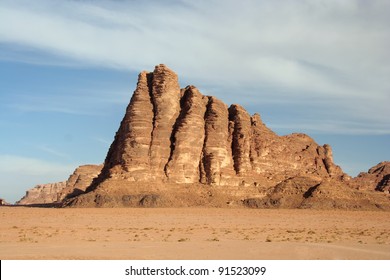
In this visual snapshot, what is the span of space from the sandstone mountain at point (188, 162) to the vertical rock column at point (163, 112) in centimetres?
17

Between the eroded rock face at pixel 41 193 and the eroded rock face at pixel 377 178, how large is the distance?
351 feet

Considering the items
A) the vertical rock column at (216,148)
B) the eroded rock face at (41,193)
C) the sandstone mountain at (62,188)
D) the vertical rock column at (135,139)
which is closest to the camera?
the vertical rock column at (135,139)

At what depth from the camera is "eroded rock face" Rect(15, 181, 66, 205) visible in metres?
→ 180

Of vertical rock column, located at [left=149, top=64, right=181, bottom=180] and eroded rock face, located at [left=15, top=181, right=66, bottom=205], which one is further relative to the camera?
eroded rock face, located at [left=15, top=181, right=66, bottom=205]

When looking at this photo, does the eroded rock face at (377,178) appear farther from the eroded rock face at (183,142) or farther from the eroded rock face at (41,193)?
the eroded rock face at (41,193)

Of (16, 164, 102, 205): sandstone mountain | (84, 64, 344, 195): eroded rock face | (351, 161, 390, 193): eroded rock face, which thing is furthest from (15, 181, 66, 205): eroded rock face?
(351, 161, 390, 193): eroded rock face

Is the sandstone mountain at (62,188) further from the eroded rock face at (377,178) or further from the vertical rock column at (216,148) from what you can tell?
the eroded rock face at (377,178)

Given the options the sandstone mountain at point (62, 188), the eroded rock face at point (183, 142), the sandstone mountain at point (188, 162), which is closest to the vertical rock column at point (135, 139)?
the eroded rock face at point (183, 142)

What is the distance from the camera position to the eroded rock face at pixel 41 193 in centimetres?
17965

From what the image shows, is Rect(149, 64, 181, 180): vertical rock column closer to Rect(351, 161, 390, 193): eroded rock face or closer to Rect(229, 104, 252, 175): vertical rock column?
Rect(229, 104, 252, 175): vertical rock column

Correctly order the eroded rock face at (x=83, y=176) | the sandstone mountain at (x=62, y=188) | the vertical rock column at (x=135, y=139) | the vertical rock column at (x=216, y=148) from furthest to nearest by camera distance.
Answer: the eroded rock face at (x=83, y=176) < the sandstone mountain at (x=62, y=188) < the vertical rock column at (x=216, y=148) < the vertical rock column at (x=135, y=139)

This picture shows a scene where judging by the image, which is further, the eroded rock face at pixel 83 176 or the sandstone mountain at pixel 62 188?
the eroded rock face at pixel 83 176

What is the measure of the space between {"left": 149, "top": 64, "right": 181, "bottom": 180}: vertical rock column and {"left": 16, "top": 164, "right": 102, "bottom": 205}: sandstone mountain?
118 ft
